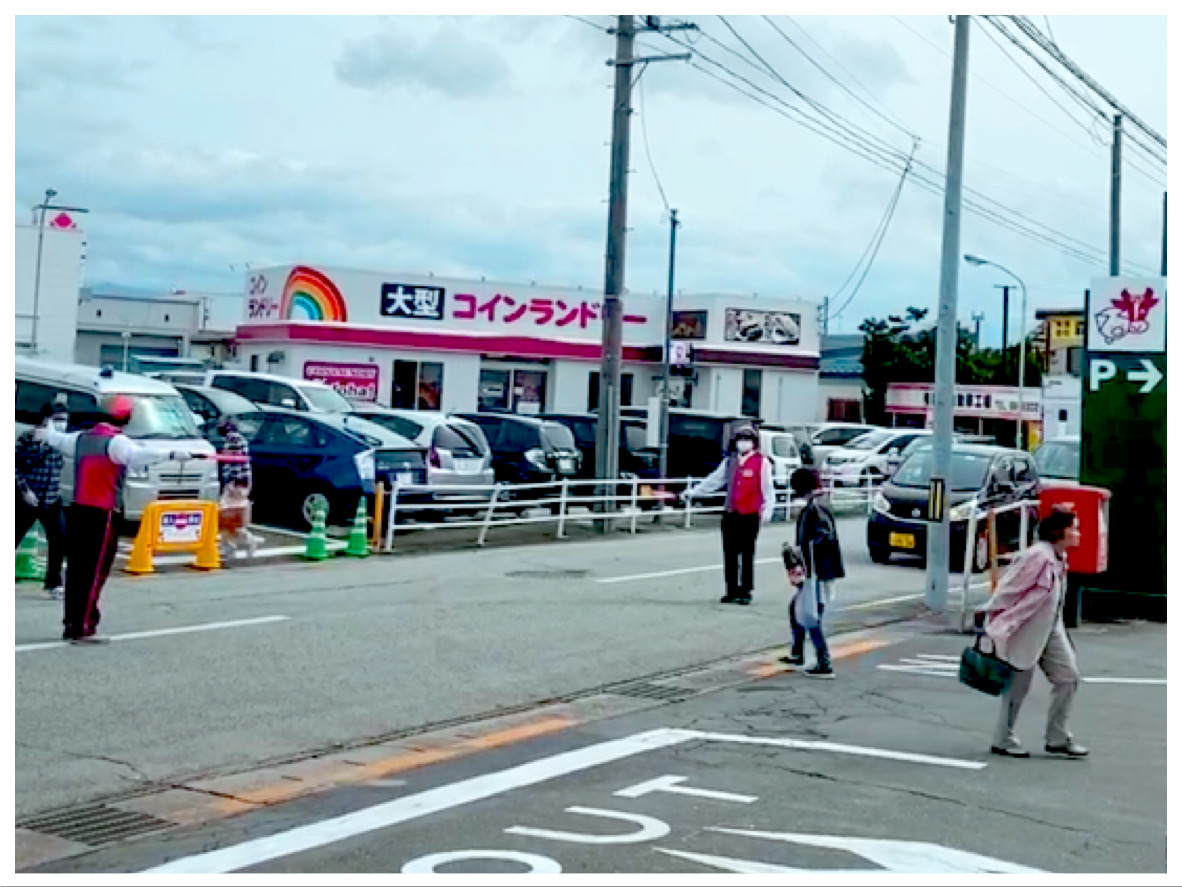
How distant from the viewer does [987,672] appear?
31.9 feet

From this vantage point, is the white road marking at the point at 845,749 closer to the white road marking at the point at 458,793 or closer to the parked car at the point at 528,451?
the white road marking at the point at 458,793

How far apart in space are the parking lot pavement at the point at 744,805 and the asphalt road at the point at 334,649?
120cm

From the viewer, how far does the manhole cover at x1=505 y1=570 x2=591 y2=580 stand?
61.1 ft

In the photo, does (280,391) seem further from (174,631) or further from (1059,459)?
(174,631)

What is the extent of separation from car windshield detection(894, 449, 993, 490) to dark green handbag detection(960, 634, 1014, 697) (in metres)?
12.9

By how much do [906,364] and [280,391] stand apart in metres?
40.2

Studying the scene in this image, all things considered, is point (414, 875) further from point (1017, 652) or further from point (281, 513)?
point (281, 513)

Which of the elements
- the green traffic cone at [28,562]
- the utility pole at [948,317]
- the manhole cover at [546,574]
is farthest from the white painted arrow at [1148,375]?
the green traffic cone at [28,562]

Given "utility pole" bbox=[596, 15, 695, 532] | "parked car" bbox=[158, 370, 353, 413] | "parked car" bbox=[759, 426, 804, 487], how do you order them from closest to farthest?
"utility pole" bbox=[596, 15, 695, 532] → "parked car" bbox=[158, 370, 353, 413] → "parked car" bbox=[759, 426, 804, 487]

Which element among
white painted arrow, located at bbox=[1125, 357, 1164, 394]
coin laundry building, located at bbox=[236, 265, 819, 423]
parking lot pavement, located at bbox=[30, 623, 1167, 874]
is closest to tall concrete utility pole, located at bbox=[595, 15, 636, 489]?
white painted arrow, located at bbox=[1125, 357, 1164, 394]

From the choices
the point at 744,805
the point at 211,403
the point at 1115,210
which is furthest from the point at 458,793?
the point at 1115,210

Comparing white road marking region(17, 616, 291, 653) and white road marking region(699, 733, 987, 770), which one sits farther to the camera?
white road marking region(17, 616, 291, 653)

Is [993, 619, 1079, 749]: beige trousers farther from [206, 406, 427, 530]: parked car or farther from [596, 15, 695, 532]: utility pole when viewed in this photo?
[596, 15, 695, 532]: utility pole

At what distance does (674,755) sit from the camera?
379 inches
